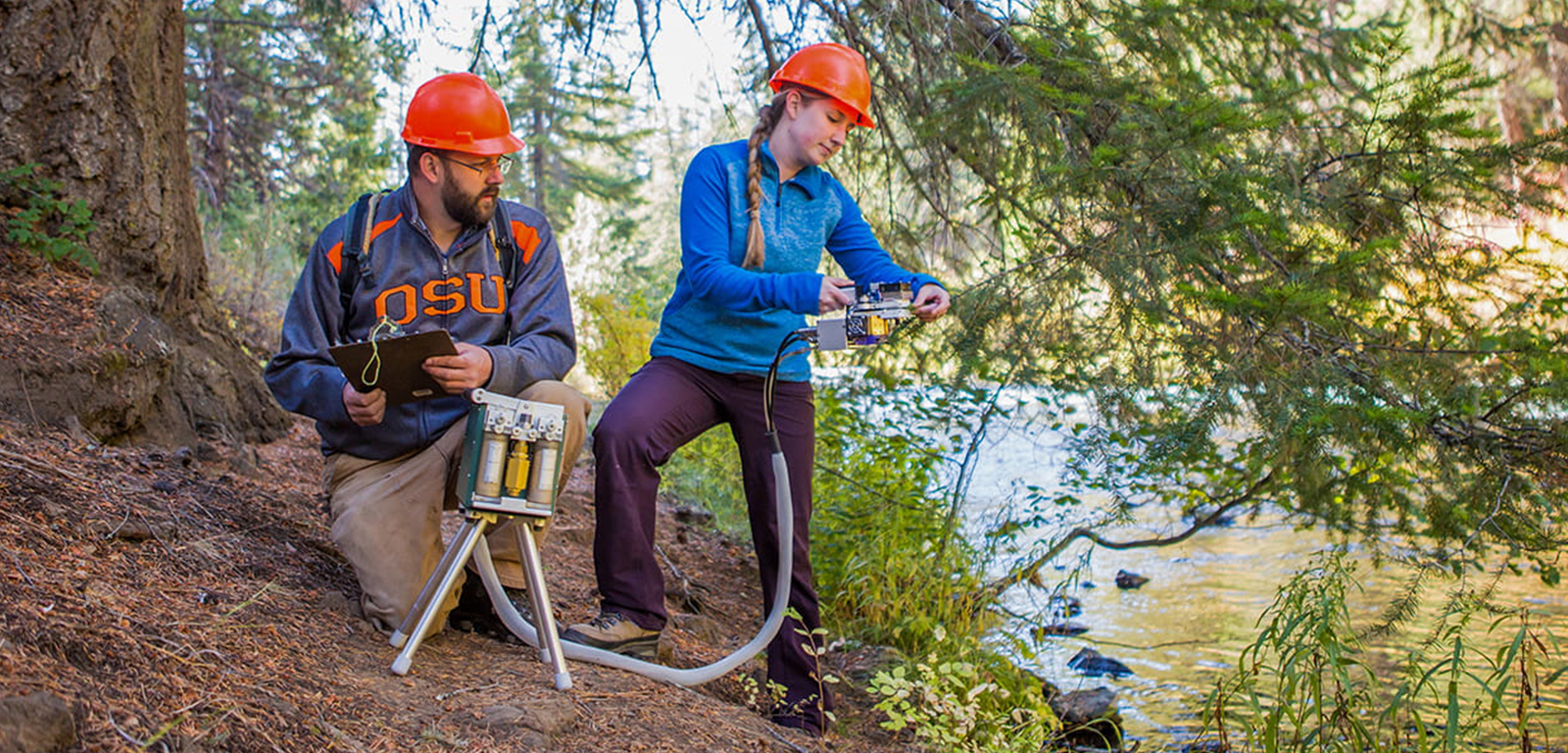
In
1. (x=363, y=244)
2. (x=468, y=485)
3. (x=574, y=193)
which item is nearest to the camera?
(x=468, y=485)

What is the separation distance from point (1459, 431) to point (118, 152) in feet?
15.6

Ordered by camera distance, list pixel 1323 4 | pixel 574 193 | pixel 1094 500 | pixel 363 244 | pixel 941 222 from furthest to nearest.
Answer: pixel 574 193
pixel 1094 500
pixel 941 222
pixel 1323 4
pixel 363 244

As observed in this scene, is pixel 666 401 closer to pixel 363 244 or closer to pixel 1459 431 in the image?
pixel 363 244

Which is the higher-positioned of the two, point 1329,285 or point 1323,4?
point 1323,4

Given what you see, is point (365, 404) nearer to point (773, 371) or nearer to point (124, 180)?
point (773, 371)

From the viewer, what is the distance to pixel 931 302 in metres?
3.16

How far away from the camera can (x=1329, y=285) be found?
3.92 m

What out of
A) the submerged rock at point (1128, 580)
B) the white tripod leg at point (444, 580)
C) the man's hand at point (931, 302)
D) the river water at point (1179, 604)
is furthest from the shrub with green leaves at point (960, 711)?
the submerged rock at point (1128, 580)

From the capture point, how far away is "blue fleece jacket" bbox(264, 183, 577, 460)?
122 inches

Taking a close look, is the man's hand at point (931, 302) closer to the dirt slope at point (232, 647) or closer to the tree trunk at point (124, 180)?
the dirt slope at point (232, 647)

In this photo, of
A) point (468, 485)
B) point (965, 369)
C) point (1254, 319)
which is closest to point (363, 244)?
point (468, 485)

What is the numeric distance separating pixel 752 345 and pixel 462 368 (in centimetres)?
87

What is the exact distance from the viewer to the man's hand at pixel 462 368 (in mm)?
2922

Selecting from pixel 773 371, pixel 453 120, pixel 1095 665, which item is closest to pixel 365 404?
pixel 453 120
